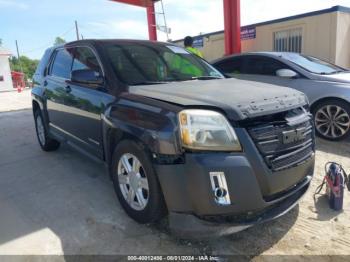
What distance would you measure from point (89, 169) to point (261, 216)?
279 centimetres

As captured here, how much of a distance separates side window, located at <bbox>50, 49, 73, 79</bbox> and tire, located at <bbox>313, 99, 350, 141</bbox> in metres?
4.03

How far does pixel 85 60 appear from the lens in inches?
151

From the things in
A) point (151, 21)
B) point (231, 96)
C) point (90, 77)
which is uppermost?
point (151, 21)

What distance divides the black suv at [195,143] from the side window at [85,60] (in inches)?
1.5

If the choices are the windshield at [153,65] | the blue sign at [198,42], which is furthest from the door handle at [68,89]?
the blue sign at [198,42]

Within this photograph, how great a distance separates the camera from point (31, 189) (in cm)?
398

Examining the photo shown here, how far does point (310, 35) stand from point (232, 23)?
5.65m

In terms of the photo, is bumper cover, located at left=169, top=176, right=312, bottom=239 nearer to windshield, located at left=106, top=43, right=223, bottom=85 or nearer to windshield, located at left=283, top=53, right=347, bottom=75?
windshield, located at left=106, top=43, right=223, bottom=85

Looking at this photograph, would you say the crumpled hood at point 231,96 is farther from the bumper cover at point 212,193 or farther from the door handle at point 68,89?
the door handle at point 68,89

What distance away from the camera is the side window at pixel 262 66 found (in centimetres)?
623

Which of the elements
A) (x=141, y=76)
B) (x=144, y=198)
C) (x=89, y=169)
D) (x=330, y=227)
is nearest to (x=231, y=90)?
(x=141, y=76)

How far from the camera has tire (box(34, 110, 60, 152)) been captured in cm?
536

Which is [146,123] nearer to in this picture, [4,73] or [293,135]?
[293,135]


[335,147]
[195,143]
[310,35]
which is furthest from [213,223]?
[310,35]
